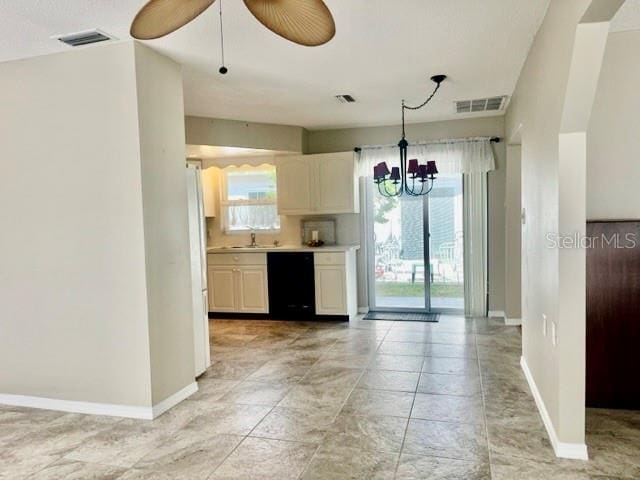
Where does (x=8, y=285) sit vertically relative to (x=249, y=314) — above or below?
above

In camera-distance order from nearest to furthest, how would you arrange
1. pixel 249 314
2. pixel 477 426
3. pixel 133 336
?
pixel 477 426 < pixel 133 336 < pixel 249 314

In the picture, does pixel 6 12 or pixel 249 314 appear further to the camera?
pixel 249 314

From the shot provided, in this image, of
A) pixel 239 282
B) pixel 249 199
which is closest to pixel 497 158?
pixel 249 199

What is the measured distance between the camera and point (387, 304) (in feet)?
20.2

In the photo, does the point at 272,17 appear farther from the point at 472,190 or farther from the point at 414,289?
the point at 414,289

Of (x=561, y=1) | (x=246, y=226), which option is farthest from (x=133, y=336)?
(x=246, y=226)

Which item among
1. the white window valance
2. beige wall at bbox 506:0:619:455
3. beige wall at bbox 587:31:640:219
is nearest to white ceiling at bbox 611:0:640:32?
beige wall at bbox 587:31:640:219

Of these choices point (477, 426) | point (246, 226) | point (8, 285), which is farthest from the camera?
point (246, 226)

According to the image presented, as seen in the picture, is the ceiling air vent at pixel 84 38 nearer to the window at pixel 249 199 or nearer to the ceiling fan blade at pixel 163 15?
the ceiling fan blade at pixel 163 15

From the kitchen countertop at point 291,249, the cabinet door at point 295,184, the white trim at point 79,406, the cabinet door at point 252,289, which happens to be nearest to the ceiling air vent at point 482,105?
the cabinet door at point 295,184

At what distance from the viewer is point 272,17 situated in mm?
1771

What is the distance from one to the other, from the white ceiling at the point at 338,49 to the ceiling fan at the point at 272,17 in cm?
72

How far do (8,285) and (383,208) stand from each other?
14.1 ft

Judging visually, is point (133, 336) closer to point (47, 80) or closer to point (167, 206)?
point (167, 206)
